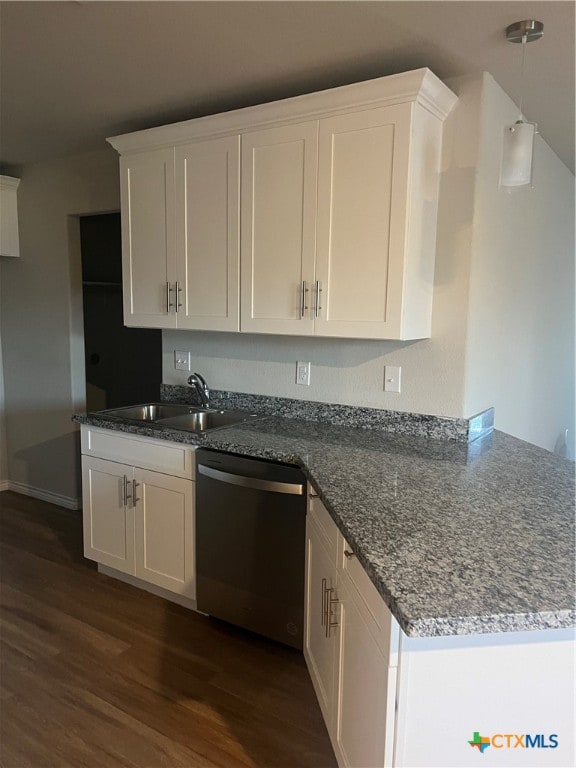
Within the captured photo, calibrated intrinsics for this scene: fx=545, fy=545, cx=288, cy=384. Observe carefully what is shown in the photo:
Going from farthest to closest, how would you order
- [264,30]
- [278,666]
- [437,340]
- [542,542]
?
[437,340]
[278,666]
[264,30]
[542,542]

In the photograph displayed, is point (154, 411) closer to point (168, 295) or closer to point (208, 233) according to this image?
point (168, 295)

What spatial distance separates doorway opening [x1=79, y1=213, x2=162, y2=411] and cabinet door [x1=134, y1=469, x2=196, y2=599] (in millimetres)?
1506

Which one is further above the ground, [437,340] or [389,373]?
[437,340]

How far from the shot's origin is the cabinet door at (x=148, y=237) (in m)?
2.79

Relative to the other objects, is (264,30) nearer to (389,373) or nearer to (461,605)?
(389,373)

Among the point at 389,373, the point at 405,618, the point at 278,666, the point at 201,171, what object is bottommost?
the point at 278,666

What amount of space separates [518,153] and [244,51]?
1.09 m

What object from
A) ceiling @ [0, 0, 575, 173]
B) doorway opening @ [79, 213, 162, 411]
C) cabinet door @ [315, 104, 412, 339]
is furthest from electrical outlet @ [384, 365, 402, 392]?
doorway opening @ [79, 213, 162, 411]

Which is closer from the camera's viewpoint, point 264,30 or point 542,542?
point 542,542

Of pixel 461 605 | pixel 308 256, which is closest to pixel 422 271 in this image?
pixel 308 256

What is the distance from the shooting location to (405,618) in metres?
1.01

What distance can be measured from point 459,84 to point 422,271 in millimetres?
789

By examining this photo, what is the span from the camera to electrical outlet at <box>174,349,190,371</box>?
327cm

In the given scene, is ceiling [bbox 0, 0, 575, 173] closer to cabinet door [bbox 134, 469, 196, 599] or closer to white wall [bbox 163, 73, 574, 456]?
white wall [bbox 163, 73, 574, 456]
